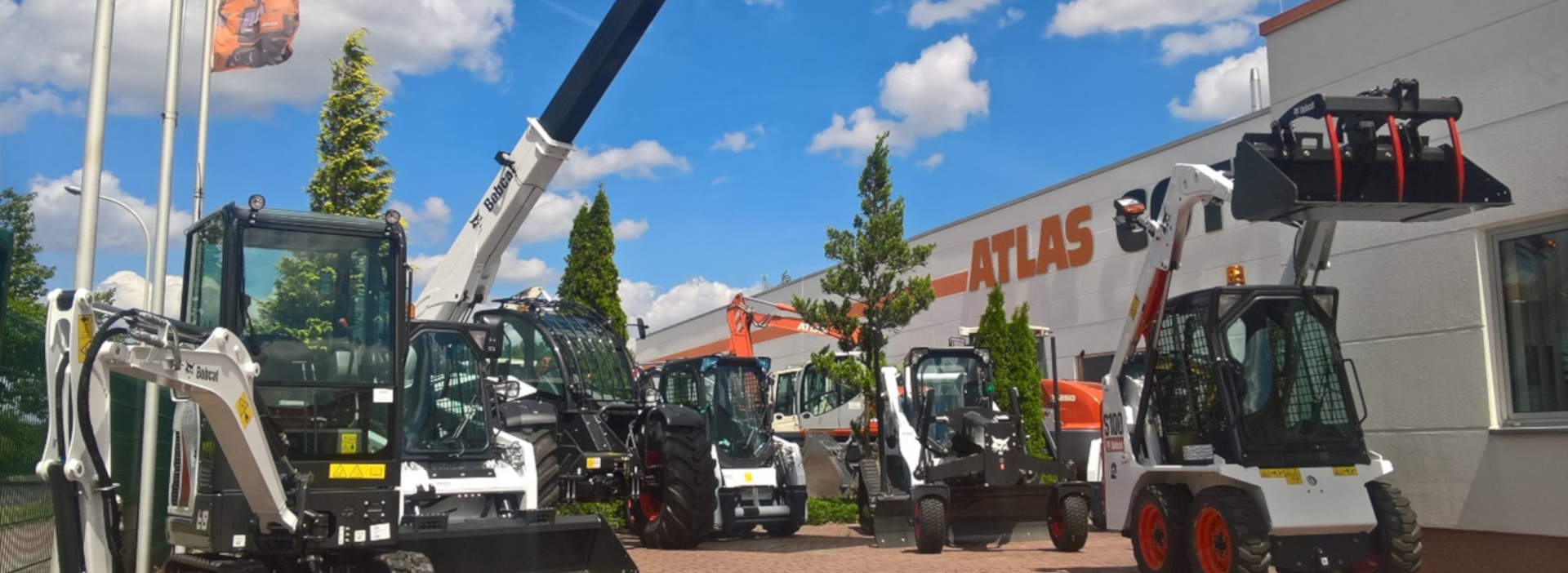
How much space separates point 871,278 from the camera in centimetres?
1997

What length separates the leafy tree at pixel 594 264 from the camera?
27312mm

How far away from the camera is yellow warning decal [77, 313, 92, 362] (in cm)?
583

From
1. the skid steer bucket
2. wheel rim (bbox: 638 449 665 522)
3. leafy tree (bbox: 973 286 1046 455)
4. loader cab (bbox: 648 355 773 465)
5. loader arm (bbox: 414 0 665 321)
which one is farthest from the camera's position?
leafy tree (bbox: 973 286 1046 455)

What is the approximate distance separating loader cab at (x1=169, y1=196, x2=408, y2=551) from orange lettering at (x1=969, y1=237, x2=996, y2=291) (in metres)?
20.1

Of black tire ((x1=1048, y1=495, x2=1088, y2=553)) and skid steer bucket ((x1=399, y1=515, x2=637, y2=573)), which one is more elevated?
skid steer bucket ((x1=399, y1=515, x2=637, y2=573))

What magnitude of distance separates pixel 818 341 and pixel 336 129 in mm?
20431

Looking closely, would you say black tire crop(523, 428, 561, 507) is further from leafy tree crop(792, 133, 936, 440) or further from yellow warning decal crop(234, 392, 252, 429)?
leafy tree crop(792, 133, 936, 440)

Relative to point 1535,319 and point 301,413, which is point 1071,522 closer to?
point 1535,319

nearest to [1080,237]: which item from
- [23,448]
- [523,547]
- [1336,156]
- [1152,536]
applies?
[1152,536]

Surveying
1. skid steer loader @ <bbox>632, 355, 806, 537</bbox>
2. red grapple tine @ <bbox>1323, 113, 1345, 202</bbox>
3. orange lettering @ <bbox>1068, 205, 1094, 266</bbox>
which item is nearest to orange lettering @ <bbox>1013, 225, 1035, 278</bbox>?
orange lettering @ <bbox>1068, 205, 1094, 266</bbox>

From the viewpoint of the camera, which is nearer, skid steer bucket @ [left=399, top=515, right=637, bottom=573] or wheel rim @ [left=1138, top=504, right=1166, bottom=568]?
skid steer bucket @ [left=399, top=515, right=637, bottom=573]

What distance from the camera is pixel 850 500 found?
1884cm

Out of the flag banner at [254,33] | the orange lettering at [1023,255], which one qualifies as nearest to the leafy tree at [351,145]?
the flag banner at [254,33]

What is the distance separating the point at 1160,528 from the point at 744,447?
21.1ft
